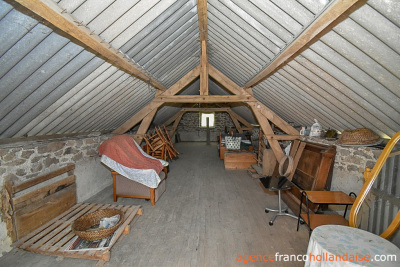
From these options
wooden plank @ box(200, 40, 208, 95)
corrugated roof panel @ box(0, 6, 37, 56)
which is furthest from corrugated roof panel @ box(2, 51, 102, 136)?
wooden plank @ box(200, 40, 208, 95)

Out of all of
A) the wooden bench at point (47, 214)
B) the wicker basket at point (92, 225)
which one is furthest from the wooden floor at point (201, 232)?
the wicker basket at point (92, 225)

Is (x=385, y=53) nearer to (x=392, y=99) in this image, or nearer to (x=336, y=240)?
(x=392, y=99)

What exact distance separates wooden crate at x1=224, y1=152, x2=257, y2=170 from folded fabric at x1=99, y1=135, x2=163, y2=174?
2585mm

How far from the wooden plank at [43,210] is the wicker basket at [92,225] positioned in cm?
74

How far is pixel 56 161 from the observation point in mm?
3361

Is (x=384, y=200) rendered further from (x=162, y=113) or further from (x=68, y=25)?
(x=162, y=113)

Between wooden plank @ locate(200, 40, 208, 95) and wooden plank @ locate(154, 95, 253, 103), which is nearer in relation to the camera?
wooden plank @ locate(200, 40, 208, 95)

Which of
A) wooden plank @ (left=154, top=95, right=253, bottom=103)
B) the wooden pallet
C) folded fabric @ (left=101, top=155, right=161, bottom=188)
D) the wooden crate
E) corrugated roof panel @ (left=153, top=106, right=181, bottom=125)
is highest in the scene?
wooden plank @ (left=154, top=95, right=253, bottom=103)

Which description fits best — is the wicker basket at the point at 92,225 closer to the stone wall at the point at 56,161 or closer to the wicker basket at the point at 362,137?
the stone wall at the point at 56,161

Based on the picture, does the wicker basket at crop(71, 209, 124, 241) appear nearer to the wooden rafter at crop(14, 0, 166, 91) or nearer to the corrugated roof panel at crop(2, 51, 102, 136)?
the corrugated roof panel at crop(2, 51, 102, 136)

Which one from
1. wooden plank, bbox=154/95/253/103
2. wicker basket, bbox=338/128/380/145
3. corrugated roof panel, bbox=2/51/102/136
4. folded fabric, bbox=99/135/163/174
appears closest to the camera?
corrugated roof panel, bbox=2/51/102/136

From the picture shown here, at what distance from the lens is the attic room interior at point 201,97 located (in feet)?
5.59

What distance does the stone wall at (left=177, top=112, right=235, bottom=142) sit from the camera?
12.4 m

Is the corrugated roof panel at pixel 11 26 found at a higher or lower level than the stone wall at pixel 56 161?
higher
